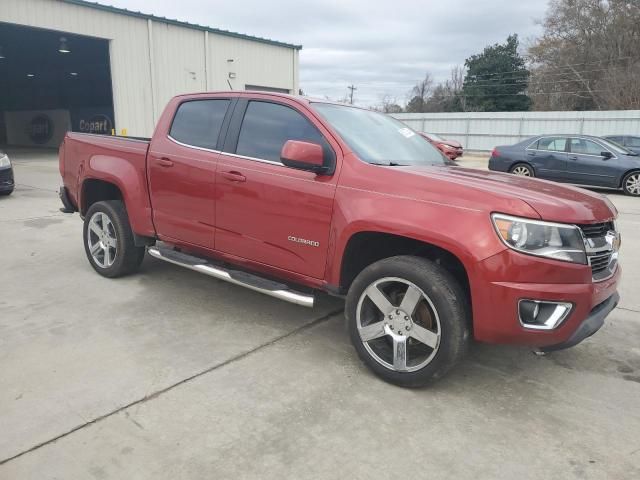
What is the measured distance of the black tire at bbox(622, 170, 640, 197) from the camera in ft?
41.7

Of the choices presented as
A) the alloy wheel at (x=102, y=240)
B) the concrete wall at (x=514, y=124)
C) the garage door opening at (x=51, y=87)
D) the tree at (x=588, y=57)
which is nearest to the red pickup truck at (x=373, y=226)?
the alloy wheel at (x=102, y=240)


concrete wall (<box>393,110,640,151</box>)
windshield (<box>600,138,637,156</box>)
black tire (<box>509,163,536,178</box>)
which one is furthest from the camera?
concrete wall (<box>393,110,640,151</box>)

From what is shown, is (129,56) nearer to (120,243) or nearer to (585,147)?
(585,147)

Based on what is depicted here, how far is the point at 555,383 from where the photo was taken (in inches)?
133

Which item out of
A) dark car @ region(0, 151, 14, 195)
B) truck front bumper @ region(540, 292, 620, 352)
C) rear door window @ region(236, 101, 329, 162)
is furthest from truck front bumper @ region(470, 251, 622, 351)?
dark car @ region(0, 151, 14, 195)

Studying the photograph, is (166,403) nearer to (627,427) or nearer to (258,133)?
(258,133)

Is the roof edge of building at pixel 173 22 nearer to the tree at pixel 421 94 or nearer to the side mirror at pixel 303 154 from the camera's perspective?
the side mirror at pixel 303 154

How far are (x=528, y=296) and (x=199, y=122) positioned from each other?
3.06 m

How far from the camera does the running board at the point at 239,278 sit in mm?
3631

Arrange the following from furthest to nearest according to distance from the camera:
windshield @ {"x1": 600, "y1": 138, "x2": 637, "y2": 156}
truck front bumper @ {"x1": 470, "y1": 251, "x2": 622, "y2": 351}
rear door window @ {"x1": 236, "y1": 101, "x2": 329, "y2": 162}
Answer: windshield @ {"x1": 600, "y1": 138, "x2": 637, "y2": 156}, rear door window @ {"x1": 236, "y1": 101, "x2": 329, "y2": 162}, truck front bumper @ {"x1": 470, "y1": 251, "x2": 622, "y2": 351}

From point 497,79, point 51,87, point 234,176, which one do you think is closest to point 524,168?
point 234,176

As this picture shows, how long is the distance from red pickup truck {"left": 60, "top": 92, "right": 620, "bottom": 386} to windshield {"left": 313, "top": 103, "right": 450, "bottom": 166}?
0.02 metres

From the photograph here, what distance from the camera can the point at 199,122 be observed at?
14.9ft

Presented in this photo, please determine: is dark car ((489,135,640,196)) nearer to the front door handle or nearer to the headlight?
the headlight
